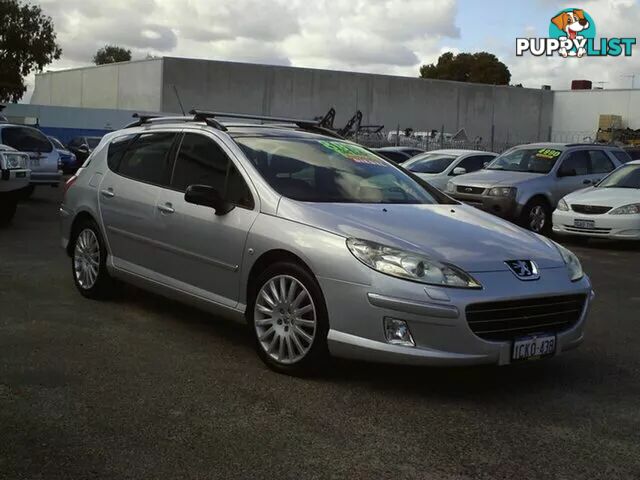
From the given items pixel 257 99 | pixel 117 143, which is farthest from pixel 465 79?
pixel 117 143

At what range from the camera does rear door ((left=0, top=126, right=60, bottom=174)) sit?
16.8 meters

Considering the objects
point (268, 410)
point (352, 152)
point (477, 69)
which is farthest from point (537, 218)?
point (477, 69)

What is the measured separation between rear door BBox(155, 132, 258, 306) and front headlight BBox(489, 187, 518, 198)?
347 inches

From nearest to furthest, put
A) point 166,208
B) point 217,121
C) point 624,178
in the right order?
point 166,208, point 217,121, point 624,178

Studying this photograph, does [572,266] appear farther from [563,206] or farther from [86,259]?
[563,206]

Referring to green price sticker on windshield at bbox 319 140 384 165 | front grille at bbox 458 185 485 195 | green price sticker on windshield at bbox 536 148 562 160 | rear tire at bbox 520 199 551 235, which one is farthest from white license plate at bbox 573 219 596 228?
green price sticker on windshield at bbox 319 140 384 165

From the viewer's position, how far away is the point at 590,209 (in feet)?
42.2

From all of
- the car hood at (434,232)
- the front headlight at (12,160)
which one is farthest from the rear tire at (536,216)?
the car hood at (434,232)

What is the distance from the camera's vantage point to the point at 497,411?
Answer: 15.0 feet

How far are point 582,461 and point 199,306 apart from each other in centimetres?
287

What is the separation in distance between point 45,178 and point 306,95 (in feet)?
114

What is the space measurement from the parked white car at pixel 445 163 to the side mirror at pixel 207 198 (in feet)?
36.9

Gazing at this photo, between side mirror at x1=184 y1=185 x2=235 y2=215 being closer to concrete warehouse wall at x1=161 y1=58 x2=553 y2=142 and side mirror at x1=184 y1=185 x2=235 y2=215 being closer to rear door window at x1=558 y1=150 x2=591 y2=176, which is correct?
rear door window at x1=558 y1=150 x2=591 y2=176

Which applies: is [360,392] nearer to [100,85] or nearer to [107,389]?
[107,389]
